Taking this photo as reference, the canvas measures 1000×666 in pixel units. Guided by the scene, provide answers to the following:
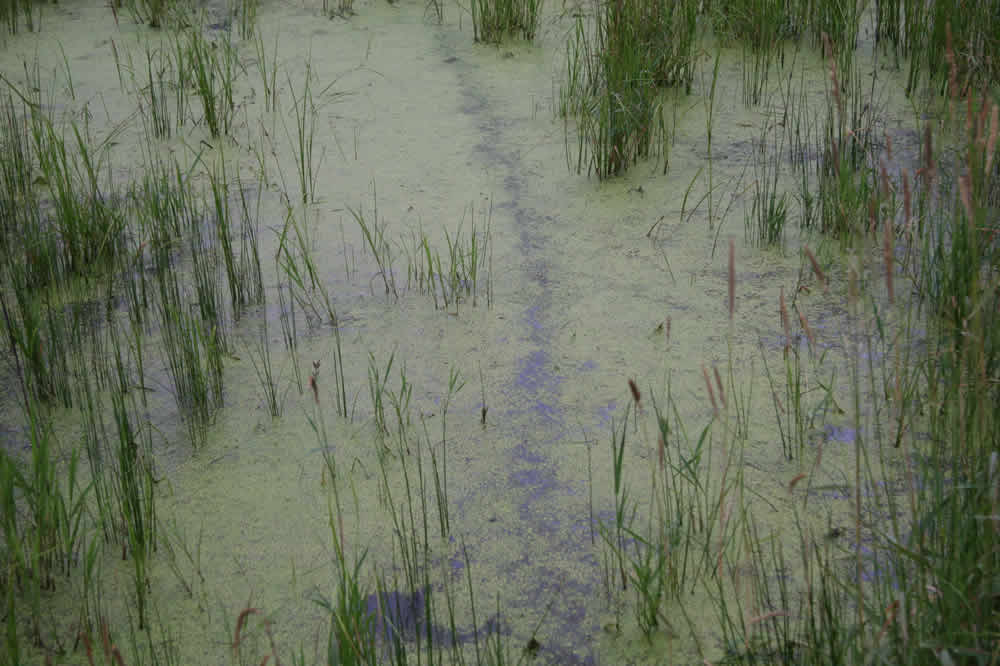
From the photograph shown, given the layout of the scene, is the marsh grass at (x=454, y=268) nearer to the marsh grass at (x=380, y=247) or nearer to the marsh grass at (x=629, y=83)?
the marsh grass at (x=380, y=247)

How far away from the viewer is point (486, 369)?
2373 mm

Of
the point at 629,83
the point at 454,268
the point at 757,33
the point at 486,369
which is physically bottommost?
the point at 486,369

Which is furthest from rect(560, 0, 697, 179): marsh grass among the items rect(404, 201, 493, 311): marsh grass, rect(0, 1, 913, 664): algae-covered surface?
rect(404, 201, 493, 311): marsh grass

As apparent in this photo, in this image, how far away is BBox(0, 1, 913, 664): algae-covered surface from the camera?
5.71ft

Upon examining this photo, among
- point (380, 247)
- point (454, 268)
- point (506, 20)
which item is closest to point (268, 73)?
point (506, 20)

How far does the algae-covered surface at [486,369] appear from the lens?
5.71ft

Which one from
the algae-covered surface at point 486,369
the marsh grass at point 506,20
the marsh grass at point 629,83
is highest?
the marsh grass at point 506,20

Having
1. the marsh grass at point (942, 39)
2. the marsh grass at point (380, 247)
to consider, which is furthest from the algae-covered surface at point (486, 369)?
the marsh grass at point (942, 39)

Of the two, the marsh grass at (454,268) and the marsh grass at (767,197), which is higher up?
the marsh grass at (767,197)

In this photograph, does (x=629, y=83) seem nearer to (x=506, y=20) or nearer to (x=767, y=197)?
(x=767, y=197)

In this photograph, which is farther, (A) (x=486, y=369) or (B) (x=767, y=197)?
(B) (x=767, y=197)

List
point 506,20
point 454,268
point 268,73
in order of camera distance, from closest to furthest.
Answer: point 454,268 < point 268,73 < point 506,20

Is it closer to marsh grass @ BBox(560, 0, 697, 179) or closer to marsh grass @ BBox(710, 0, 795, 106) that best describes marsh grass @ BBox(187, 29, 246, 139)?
marsh grass @ BBox(560, 0, 697, 179)

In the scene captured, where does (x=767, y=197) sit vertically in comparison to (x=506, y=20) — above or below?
below
